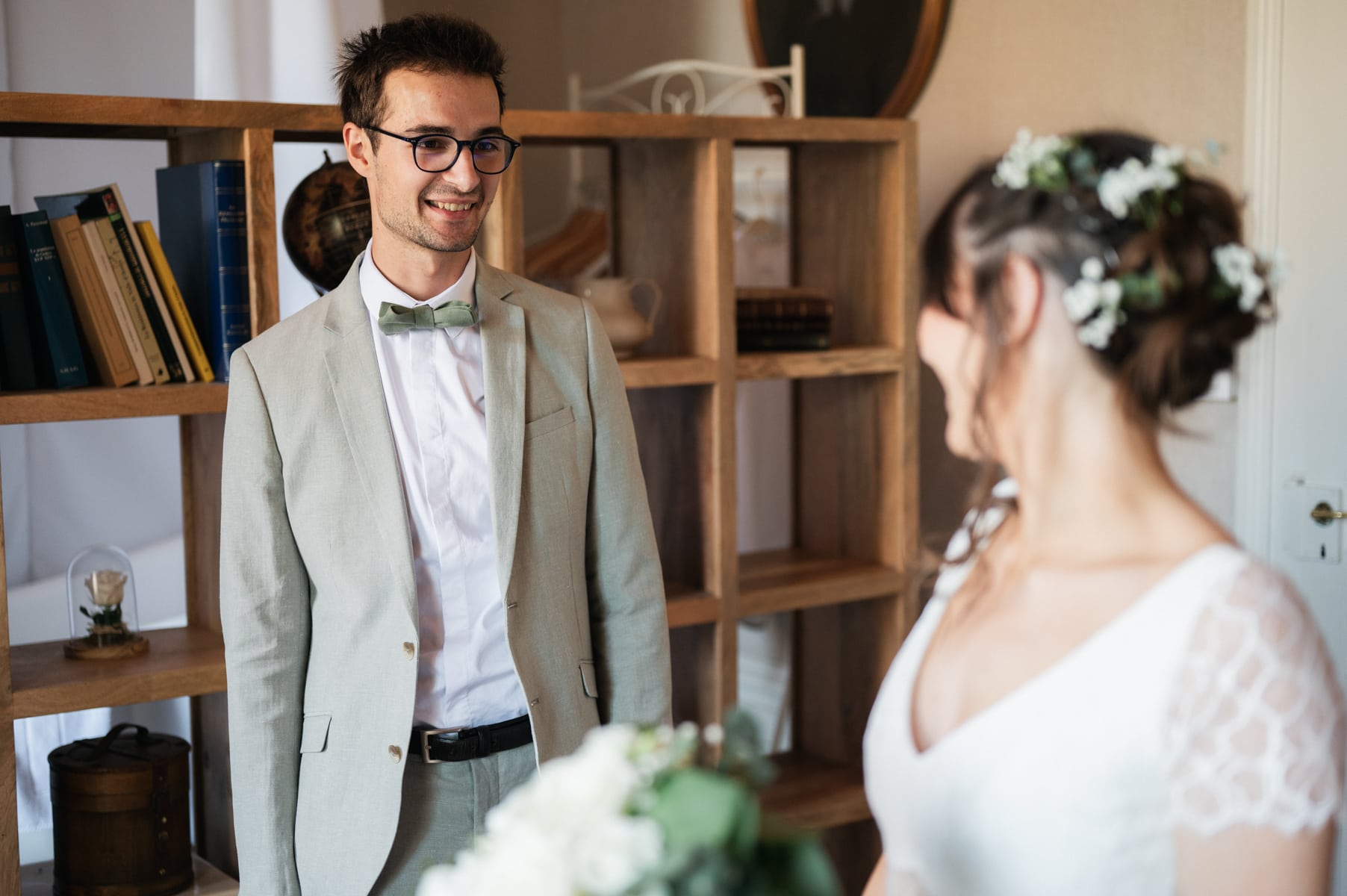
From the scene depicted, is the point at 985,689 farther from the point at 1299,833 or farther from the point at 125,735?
the point at 125,735

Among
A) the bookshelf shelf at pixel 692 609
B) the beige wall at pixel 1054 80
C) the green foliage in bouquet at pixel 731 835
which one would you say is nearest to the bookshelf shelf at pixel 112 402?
Answer: the bookshelf shelf at pixel 692 609

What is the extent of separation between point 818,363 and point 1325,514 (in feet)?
3.27

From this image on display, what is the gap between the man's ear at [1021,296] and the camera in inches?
37.1

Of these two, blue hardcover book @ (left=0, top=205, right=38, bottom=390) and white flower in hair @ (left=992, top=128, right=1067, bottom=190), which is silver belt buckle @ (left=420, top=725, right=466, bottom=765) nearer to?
blue hardcover book @ (left=0, top=205, right=38, bottom=390)

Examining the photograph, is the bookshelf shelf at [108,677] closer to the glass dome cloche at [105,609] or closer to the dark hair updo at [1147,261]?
the glass dome cloche at [105,609]

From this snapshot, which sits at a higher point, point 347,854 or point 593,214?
point 593,214

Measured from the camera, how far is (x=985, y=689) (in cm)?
96

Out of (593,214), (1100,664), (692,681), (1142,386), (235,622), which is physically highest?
(593,214)

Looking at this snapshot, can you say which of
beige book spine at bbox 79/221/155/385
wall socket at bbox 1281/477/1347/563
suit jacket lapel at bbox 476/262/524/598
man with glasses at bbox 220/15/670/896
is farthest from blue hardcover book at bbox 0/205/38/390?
wall socket at bbox 1281/477/1347/563

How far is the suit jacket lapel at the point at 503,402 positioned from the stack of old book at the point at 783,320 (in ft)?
2.85

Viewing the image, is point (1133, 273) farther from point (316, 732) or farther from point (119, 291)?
point (119, 291)

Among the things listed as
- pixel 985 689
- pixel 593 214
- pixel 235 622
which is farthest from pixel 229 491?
pixel 593 214

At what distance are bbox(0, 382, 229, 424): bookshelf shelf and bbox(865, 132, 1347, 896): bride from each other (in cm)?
132

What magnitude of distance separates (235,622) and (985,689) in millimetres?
1031
